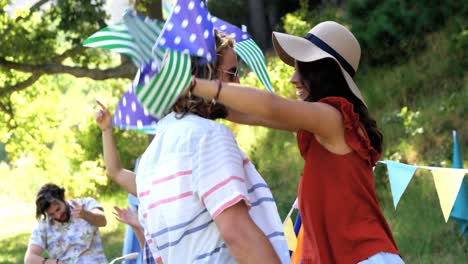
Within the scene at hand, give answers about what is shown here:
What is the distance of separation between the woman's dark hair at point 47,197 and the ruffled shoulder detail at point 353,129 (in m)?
4.25

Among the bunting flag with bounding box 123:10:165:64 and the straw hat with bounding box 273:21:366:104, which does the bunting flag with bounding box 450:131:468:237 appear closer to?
the straw hat with bounding box 273:21:366:104

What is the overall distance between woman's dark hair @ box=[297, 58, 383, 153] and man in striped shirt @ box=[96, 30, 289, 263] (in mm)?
420

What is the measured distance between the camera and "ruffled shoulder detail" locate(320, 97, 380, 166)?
2.82 metres

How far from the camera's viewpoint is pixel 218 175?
248 cm

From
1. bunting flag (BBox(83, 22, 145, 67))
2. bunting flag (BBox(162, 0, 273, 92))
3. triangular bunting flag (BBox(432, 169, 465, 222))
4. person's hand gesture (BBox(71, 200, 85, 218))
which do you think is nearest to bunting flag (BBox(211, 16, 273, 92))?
bunting flag (BBox(162, 0, 273, 92))

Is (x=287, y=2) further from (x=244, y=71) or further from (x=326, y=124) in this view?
(x=326, y=124)

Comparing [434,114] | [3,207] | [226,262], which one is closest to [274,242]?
[226,262]

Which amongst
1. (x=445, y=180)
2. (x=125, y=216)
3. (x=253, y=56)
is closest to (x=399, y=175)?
(x=445, y=180)

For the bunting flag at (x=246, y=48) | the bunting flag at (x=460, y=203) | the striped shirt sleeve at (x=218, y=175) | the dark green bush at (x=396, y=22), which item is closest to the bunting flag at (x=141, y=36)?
the striped shirt sleeve at (x=218, y=175)

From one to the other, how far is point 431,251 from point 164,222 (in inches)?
218

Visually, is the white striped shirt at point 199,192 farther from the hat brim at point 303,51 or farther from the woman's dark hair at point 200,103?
the hat brim at point 303,51

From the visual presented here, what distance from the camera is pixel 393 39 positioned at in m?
12.9

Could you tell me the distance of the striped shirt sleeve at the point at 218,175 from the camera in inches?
96.7

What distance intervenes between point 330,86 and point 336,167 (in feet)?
0.90
